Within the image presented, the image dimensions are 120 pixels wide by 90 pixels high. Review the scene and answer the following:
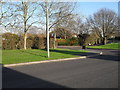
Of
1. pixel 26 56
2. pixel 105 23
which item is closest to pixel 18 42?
pixel 26 56

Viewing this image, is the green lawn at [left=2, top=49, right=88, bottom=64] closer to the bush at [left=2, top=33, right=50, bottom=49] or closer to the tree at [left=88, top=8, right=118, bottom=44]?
the bush at [left=2, top=33, right=50, bottom=49]

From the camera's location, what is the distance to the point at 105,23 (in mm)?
44875

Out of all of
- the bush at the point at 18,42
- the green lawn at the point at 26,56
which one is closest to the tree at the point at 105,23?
the bush at the point at 18,42

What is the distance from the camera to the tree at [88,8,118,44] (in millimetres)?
44469

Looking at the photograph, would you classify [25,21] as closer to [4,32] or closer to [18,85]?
[4,32]

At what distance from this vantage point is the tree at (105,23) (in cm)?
4447

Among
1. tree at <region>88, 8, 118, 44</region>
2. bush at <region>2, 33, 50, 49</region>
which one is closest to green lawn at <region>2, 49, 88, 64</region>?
bush at <region>2, 33, 50, 49</region>

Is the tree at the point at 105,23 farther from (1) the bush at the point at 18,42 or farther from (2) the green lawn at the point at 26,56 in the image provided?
(2) the green lawn at the point at 26,56

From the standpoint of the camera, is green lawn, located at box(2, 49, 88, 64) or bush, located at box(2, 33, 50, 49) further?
bush, located at box(2, 33, 50, 49)

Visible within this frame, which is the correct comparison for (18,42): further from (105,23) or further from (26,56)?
(105,23)

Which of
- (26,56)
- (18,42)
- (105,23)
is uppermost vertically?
(105,23)

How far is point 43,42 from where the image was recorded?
28.3m

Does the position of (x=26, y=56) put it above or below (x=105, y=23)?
below

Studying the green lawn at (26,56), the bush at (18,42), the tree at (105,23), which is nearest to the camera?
the green lawn at (26,56)
